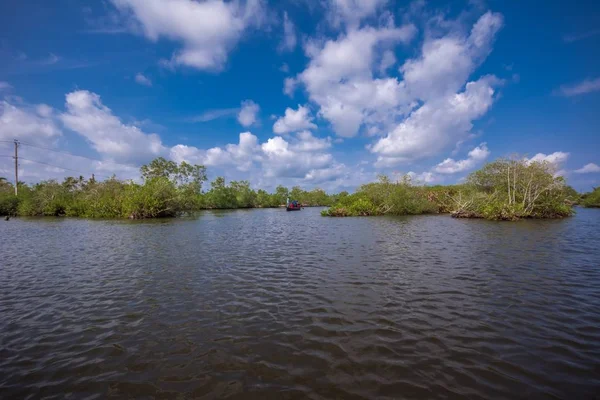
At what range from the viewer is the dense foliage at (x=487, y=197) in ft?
125

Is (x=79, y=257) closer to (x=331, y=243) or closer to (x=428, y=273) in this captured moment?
(x=331, y=243)

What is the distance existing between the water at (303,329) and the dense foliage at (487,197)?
29.7 metres

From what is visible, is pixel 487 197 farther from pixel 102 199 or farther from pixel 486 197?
pixel 102 199

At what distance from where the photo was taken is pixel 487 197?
40.4m

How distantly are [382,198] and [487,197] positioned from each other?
19863 millimetres

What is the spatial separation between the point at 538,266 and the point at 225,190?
104 meters

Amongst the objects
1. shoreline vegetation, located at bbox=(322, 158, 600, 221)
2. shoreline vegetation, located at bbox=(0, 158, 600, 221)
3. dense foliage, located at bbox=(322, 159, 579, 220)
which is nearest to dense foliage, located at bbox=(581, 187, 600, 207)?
shoreline vegetation, located at bbox=(0, 158, 600, 221)

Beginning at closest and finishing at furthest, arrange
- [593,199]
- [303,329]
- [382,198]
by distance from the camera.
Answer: [303,329]
[382,198]
[593,199]

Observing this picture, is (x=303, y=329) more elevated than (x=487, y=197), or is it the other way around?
(x=487, y=197)

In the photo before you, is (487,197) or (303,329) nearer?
(303,329)

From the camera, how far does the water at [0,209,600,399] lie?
4.80 metres

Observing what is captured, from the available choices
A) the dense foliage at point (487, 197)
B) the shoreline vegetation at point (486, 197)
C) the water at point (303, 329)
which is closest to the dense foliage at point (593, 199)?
the shoreline vegetation at point (486, 197)

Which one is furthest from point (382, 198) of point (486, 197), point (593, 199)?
point (593, 199)

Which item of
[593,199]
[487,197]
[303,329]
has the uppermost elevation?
[487,197]
